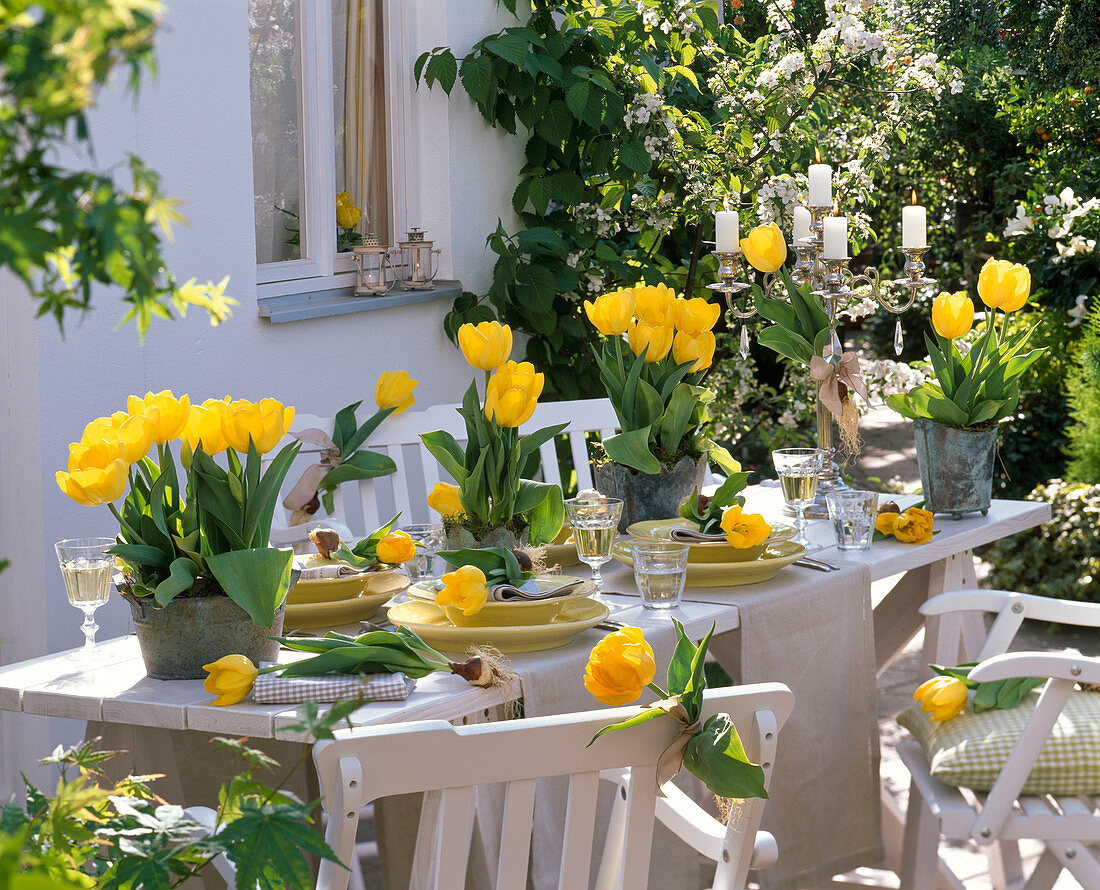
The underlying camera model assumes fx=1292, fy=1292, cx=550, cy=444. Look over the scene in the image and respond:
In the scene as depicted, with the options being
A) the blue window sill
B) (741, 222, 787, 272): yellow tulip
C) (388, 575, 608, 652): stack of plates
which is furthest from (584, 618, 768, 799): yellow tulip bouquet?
the blue window sill

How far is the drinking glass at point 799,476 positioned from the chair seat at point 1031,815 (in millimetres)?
643

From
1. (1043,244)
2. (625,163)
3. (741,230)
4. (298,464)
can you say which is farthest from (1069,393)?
(298,464)

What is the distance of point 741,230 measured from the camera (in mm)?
4344

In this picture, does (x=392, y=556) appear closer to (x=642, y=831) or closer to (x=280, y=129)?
(x=642, y=831)

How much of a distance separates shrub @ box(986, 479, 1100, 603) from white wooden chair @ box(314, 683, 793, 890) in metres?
3.46

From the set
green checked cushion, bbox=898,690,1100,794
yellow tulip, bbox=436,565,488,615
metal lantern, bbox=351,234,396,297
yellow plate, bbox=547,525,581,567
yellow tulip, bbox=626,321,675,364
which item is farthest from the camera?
metal lantern, bbox=351,234,396,297

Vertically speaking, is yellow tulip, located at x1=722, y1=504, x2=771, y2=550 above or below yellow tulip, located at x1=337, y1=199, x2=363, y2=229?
below

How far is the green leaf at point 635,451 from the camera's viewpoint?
2.43m

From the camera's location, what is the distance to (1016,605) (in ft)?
7.58

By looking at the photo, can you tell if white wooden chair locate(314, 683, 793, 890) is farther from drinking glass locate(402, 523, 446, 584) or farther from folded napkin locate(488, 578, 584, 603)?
drinking glass locate(402, 523, 446, 584)

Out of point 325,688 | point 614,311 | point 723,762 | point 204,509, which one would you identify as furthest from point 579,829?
point 614,311

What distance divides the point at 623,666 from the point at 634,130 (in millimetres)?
3061

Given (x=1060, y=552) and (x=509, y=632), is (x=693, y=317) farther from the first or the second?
(x=1060, y=552)

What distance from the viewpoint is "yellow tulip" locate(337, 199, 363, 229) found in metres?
3.88
